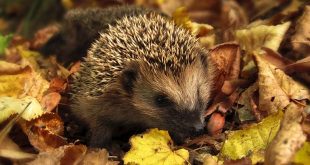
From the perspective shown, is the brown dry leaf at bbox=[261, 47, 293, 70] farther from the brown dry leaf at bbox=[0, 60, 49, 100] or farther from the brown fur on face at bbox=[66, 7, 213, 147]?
the brown dry leaf at bbox=[0, 60, 49, 100]

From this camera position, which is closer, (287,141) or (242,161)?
(287,141)

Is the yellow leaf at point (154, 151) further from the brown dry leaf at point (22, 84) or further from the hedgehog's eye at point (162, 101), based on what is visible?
the brown dry leaf at point (22, 84)

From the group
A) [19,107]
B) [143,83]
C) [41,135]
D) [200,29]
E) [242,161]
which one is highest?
[200,29]

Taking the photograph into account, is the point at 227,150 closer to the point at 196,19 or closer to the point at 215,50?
the point at 215,50

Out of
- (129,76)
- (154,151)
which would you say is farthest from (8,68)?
(154,151)

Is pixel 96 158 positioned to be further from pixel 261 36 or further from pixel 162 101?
pixel 261 36

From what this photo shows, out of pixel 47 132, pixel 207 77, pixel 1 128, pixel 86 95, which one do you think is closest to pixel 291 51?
pixel 207 77

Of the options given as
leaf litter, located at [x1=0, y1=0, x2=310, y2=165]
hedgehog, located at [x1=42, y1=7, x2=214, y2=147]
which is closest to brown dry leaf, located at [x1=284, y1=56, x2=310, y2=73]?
leaf litter, located at [x1=0, y1=0, x2=310, y2=165]
